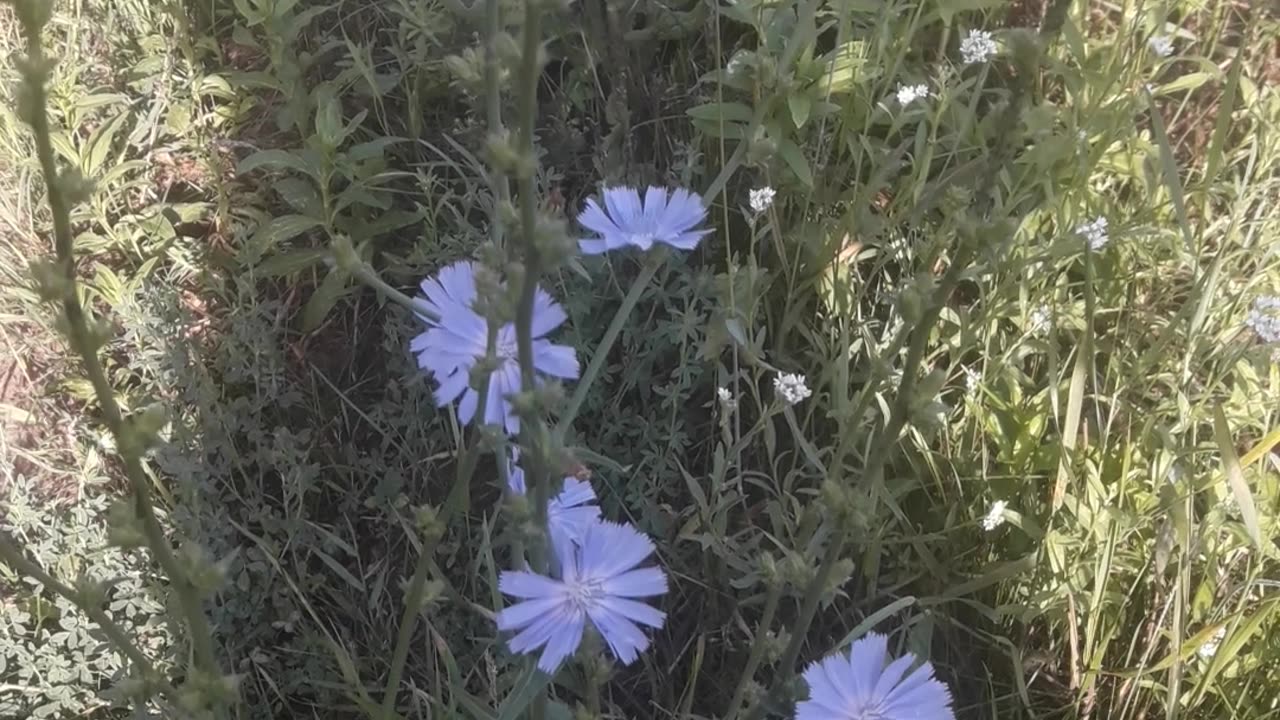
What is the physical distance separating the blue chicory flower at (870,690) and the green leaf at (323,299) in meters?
1.06

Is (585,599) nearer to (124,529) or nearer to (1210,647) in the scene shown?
(124,529)

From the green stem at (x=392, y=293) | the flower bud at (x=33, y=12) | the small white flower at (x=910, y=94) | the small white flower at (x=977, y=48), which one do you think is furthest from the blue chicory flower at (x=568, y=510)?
the small white flower at (x=977, y=48)

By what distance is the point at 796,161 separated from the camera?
67.1 inches

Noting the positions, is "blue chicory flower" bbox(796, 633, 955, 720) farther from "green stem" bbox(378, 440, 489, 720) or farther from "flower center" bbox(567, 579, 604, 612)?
"green stem" bbox(378, 440, 489, 720)

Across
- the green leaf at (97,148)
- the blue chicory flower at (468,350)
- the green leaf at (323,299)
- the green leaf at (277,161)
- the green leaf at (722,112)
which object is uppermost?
the green leaf at (722,112)

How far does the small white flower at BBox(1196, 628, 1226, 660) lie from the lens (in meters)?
1.53

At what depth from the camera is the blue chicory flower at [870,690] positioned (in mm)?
1066

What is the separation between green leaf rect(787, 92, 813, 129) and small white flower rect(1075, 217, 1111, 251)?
476 millimetres

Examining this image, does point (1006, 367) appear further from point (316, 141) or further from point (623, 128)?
point (316, 141)

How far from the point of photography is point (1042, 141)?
5.53ft

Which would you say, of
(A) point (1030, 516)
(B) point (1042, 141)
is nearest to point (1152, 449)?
(A) point (1030, 516)

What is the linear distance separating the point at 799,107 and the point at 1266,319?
807mm

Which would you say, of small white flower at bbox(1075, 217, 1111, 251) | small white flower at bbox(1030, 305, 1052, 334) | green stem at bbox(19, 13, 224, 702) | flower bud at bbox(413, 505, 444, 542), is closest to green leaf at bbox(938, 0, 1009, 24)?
small white flower at bbox(1075, 217, 1111, 251)

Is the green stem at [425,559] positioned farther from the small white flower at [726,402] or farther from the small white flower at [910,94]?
the small white flower at [910,94]
